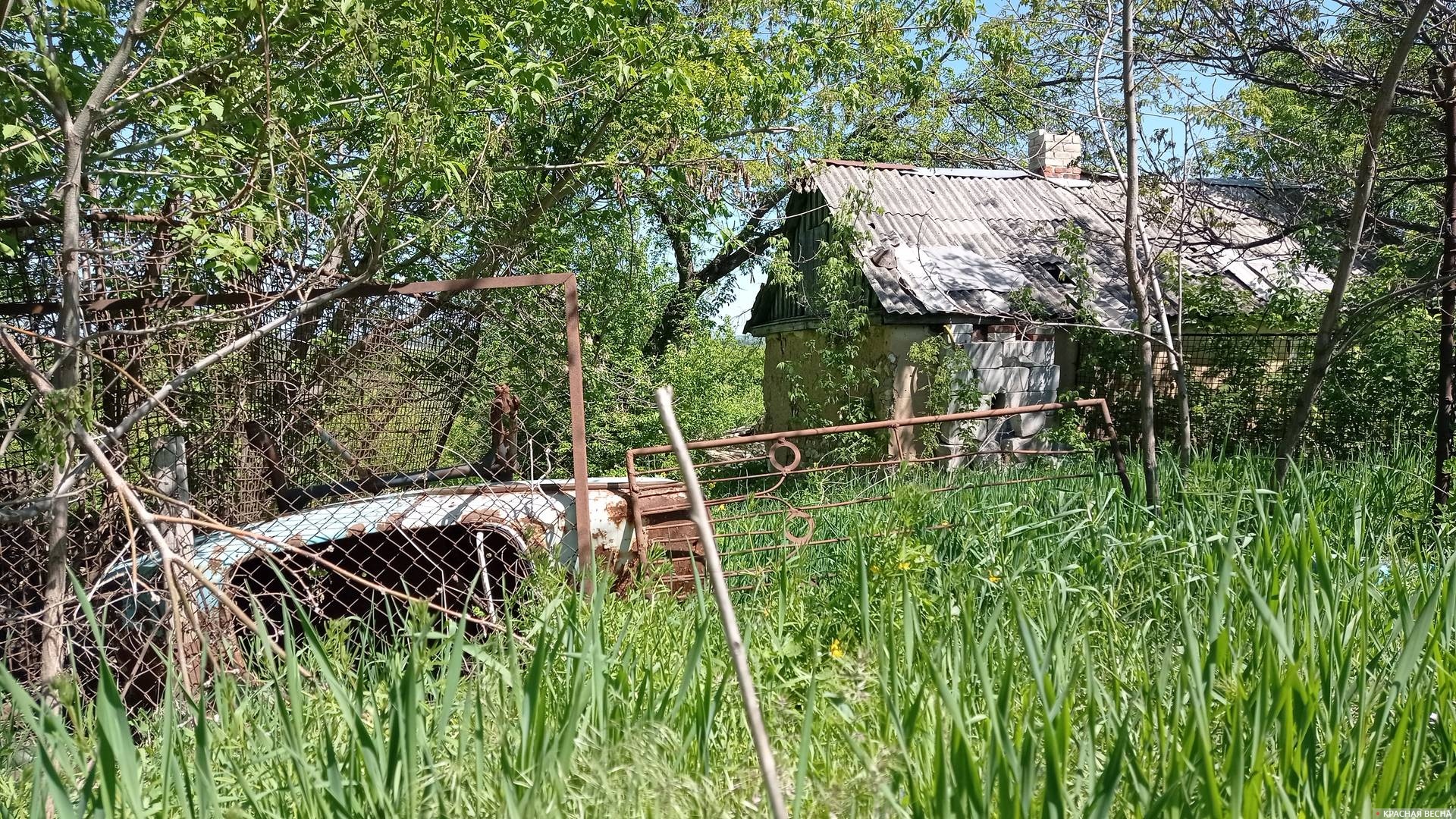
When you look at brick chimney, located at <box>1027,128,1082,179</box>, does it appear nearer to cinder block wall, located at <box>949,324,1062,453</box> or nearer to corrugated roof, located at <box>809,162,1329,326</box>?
corrugated roof, located at <box>809,162,1329,326</box>

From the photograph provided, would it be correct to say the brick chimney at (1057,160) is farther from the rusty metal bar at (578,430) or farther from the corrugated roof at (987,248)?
the rusty metal bar at (578,430)

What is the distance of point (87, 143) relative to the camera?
357 centimetres

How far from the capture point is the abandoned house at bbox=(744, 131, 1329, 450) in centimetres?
1255

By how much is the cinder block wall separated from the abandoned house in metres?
0.02

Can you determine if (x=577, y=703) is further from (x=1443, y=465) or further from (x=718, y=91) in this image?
(x=718, y=91)

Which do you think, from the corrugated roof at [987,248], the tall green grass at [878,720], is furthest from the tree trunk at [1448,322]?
the corrugated roof at [987,248]

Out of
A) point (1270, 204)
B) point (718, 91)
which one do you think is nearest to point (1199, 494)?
point (718, 91)

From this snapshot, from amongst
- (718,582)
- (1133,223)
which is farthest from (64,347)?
(1133,223)

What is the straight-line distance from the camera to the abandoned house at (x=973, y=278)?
1255cm

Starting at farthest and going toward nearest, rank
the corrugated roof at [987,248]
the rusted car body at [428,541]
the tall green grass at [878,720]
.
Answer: the corrugated roof at [987,248] → the rusted car body at [428,541] → the tall green grass at [878,720]

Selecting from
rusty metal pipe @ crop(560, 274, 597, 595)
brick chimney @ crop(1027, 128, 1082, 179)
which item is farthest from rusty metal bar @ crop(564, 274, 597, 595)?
brick chimney @ crop(1027, 128, 1082, 179)

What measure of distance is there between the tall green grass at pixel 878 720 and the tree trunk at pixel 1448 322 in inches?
71.0

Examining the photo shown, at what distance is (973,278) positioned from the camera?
13438 mm

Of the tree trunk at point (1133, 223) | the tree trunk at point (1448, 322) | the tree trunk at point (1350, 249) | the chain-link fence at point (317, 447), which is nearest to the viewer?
the chain-link fence at point (317, 447)
